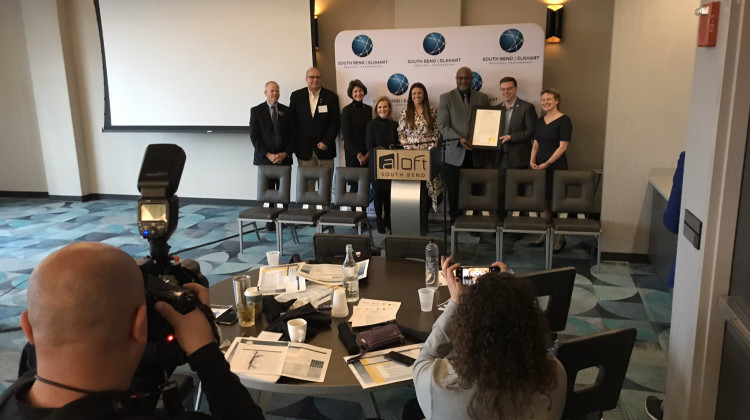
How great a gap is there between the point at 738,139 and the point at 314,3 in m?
5.80

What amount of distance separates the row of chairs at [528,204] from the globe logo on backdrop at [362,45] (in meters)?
2.20

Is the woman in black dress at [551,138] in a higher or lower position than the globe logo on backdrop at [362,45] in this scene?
lower

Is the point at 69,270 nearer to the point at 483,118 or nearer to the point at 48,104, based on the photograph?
the point at 483,118

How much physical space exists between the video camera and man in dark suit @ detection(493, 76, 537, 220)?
4.92m

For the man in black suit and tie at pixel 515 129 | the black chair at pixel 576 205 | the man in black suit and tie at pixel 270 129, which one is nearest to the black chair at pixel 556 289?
the black chair at pixel 576 205

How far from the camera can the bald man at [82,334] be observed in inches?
38.9

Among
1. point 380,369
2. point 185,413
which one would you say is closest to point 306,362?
point 380,369

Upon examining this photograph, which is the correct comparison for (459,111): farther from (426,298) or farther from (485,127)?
(426,298)

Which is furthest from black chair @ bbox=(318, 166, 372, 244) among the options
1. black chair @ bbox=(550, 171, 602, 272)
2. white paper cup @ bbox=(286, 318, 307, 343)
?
white paper cup @ bbox=(286, 318, 307, 343)

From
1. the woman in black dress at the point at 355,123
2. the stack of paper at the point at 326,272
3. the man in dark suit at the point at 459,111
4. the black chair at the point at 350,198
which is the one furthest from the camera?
the woman in black dress at the point at 355,123

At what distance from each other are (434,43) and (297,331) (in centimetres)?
494

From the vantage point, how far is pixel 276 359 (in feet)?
7.05

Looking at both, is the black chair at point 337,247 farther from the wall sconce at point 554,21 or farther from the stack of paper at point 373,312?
the wall sconce at point 554,21

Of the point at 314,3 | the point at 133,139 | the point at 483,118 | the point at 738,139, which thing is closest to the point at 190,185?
the point at 133,139
